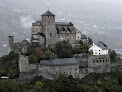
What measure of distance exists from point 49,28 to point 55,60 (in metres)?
13.2

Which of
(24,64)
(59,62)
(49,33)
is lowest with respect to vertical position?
(24,64)

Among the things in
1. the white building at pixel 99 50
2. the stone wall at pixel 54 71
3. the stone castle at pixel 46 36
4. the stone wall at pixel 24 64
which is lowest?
the stone wall at pixel 54 71

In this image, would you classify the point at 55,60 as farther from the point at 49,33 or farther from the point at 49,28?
the point at 49,28

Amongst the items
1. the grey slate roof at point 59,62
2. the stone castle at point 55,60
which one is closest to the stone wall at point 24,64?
the stone castle at point 55,60

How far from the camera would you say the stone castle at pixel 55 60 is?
57.7m

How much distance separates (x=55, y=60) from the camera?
58.8 metres

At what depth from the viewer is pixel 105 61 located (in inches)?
2483

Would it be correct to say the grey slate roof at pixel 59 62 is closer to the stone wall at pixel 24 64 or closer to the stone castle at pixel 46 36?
the stone wall at pixel 24 64

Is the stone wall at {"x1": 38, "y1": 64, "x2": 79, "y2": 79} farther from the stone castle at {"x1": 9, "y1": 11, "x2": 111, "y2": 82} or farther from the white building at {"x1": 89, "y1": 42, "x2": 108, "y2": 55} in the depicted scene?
the white building at {"x1": 89, "y1": 42, "x2": 108, "y2": 55}

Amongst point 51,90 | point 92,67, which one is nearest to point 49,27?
point 92,67

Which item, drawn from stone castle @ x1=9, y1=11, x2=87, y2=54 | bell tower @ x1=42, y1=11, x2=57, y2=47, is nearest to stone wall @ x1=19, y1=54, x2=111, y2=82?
stone castle @ x1=9, y1=11, x2=87, y2=54

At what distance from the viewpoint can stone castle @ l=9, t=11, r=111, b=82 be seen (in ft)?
189

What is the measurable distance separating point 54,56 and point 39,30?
988 centimetres

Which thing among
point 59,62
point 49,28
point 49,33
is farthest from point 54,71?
point 49,28
